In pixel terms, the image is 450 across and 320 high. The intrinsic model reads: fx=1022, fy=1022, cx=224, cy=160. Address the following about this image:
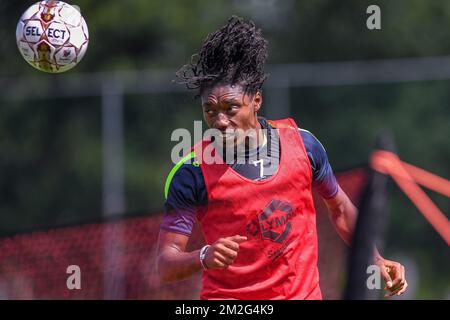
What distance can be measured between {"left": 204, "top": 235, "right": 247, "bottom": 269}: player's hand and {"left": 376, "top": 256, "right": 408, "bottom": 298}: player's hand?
90 cm

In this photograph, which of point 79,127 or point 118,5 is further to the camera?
point 118,5

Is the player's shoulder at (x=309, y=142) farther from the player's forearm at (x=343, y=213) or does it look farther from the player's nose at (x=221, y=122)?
the player's nose at (x=221, y=122)

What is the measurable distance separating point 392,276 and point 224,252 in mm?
1047

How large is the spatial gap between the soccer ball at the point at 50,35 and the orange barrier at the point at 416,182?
7.35 ft

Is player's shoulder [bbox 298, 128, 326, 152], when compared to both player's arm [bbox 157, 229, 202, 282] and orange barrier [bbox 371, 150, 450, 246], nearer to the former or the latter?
orange barrier [bbox 371, 150, 450, 246]

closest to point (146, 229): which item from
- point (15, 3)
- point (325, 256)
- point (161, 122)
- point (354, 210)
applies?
point (325, 256)

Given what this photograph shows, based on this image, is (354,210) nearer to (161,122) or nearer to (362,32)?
(161,122)

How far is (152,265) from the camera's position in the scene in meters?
9.78

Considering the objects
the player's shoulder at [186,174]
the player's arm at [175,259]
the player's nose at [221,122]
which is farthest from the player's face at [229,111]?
the player's arm at [175,259]

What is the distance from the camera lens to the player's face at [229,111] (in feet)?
17.8

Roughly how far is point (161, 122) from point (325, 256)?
23.6 feet

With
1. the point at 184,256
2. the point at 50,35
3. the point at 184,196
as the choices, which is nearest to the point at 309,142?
the point at 184,196

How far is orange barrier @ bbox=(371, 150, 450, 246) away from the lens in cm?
476

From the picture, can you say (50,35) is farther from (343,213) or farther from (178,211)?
(343,213)
